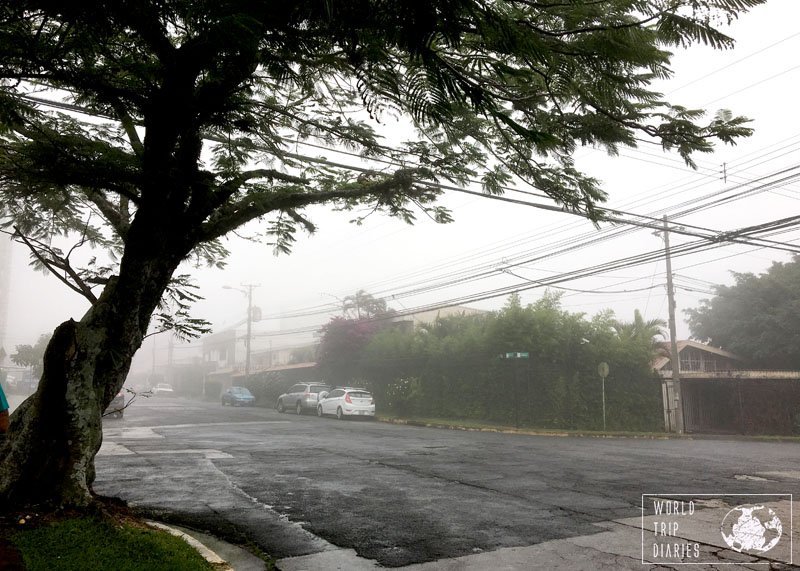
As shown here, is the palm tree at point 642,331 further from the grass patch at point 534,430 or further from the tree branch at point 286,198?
the tree branch at point 286,198

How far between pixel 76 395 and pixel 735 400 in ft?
85.1

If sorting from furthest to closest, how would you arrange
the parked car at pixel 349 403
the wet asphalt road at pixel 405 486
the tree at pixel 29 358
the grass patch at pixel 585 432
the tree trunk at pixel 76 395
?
the tree at pixel 29 358 < the parked car at pixel 349 403 < the grass patch at pixel 585 432 < the wet asphalt road at pixel 405 486 < the tree trunk at pixel 76 395

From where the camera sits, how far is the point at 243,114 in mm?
5504

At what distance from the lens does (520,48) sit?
7.89 feet

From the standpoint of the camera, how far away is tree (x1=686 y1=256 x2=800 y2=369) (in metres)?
29.5

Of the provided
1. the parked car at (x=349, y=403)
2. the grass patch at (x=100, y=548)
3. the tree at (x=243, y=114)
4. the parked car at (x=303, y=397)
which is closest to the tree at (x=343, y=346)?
the parked car at (x=303, y=397)

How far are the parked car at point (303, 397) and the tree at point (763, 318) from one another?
75.8ft

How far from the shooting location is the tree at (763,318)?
2955cm

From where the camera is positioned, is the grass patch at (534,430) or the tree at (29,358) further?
the tree at (29,358)

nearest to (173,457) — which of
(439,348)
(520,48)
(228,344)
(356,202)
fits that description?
(356,202)

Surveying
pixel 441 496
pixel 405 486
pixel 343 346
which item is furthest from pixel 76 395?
pixel 343 346

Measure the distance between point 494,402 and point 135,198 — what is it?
21.2 meters

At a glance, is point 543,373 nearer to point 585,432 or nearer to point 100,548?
point 585,432

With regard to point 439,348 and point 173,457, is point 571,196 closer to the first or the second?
point 173,457
